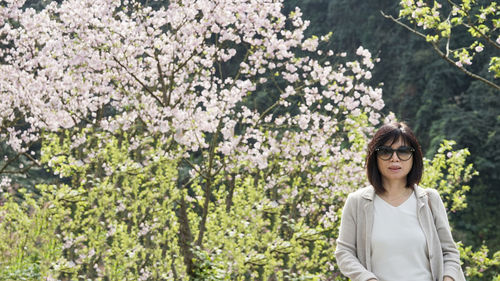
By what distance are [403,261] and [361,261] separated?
17cm

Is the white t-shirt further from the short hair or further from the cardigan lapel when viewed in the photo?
the short hair

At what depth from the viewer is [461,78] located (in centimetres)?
2005

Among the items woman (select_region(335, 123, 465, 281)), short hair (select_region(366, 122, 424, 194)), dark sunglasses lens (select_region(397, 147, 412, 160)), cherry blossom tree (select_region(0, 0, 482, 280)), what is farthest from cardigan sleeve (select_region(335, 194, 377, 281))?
cherry blossom tree (select_region(0, 0, 482, 280))

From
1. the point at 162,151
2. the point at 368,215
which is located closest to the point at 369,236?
the point at 368,215

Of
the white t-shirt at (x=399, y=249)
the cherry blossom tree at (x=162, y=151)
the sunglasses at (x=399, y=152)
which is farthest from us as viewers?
the cherry blossom tree at (x=162, y=151)

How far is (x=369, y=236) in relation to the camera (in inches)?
97.5

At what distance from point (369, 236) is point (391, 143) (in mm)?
400

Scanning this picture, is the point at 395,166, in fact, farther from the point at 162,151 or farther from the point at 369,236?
the point at 162,151

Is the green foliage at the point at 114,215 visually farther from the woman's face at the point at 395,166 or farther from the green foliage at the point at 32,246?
the woman's face at the point at 395,166

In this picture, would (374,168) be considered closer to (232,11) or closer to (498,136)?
(232,11)

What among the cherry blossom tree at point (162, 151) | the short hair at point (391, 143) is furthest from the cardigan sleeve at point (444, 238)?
the cherry blossom tree at point (162, 151)

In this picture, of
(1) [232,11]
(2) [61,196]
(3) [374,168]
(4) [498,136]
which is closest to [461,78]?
(4) [498,136]

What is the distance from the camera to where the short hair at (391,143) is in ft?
8.38

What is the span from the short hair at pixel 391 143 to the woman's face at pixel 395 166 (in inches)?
0.7
